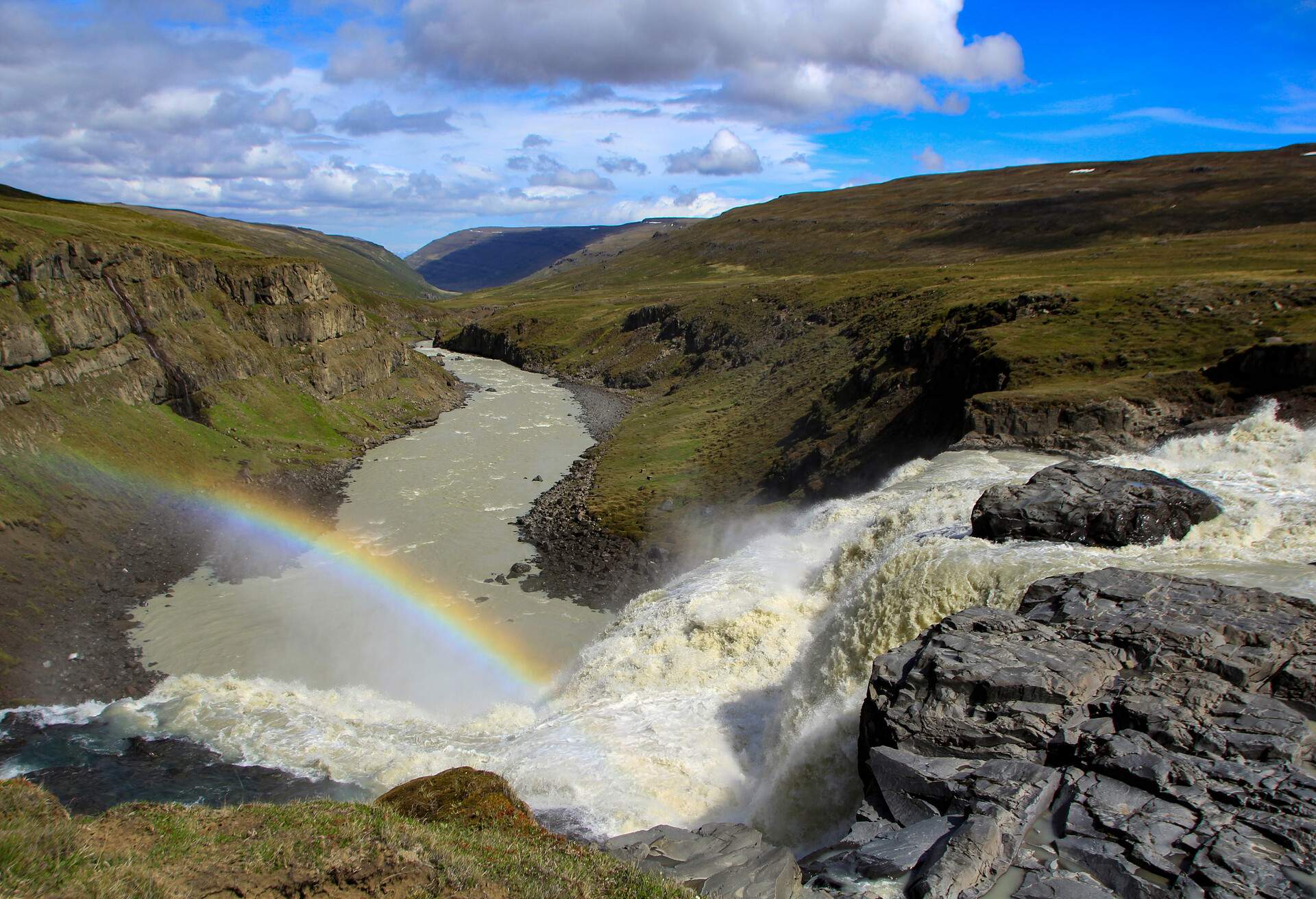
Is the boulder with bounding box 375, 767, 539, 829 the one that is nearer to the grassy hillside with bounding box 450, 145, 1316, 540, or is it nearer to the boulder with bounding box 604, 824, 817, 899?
the boulder with bounding box 604, 824, 817, 899

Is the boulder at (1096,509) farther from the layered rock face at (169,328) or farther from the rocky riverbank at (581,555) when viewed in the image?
the layered rock face at (169,328)

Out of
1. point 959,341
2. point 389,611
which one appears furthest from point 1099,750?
point 959,341

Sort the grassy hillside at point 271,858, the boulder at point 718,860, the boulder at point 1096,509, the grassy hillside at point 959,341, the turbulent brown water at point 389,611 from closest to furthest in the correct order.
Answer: the grassy hillside at point 271,858, the boulder at point 718,860, the boulder at point 1096,509, the turbulent brown water at point 389,611, the grassy hillside at point 959,341

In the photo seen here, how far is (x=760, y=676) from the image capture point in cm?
2472

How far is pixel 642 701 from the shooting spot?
24.8 metres

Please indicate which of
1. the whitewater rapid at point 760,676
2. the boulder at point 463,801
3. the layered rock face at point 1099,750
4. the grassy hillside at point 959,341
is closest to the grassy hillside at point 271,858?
the boulder at point 463,801

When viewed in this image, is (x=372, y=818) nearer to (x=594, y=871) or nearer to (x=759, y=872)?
(x=594, y=871)

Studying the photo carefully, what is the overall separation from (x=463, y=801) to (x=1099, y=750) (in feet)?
37.7

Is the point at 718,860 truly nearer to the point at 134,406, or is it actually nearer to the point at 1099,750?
the point at 1099,750

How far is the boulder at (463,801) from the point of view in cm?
1445

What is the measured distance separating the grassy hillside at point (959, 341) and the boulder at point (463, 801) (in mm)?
27576

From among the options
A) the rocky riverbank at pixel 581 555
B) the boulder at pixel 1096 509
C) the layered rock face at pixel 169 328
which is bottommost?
the rocky riverbank at pixel 581 555

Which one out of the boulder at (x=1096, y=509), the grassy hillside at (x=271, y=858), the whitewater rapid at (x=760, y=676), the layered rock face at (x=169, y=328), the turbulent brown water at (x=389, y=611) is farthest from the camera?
the layered rock face at (x=169, y=328)

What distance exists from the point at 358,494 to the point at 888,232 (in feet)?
467
